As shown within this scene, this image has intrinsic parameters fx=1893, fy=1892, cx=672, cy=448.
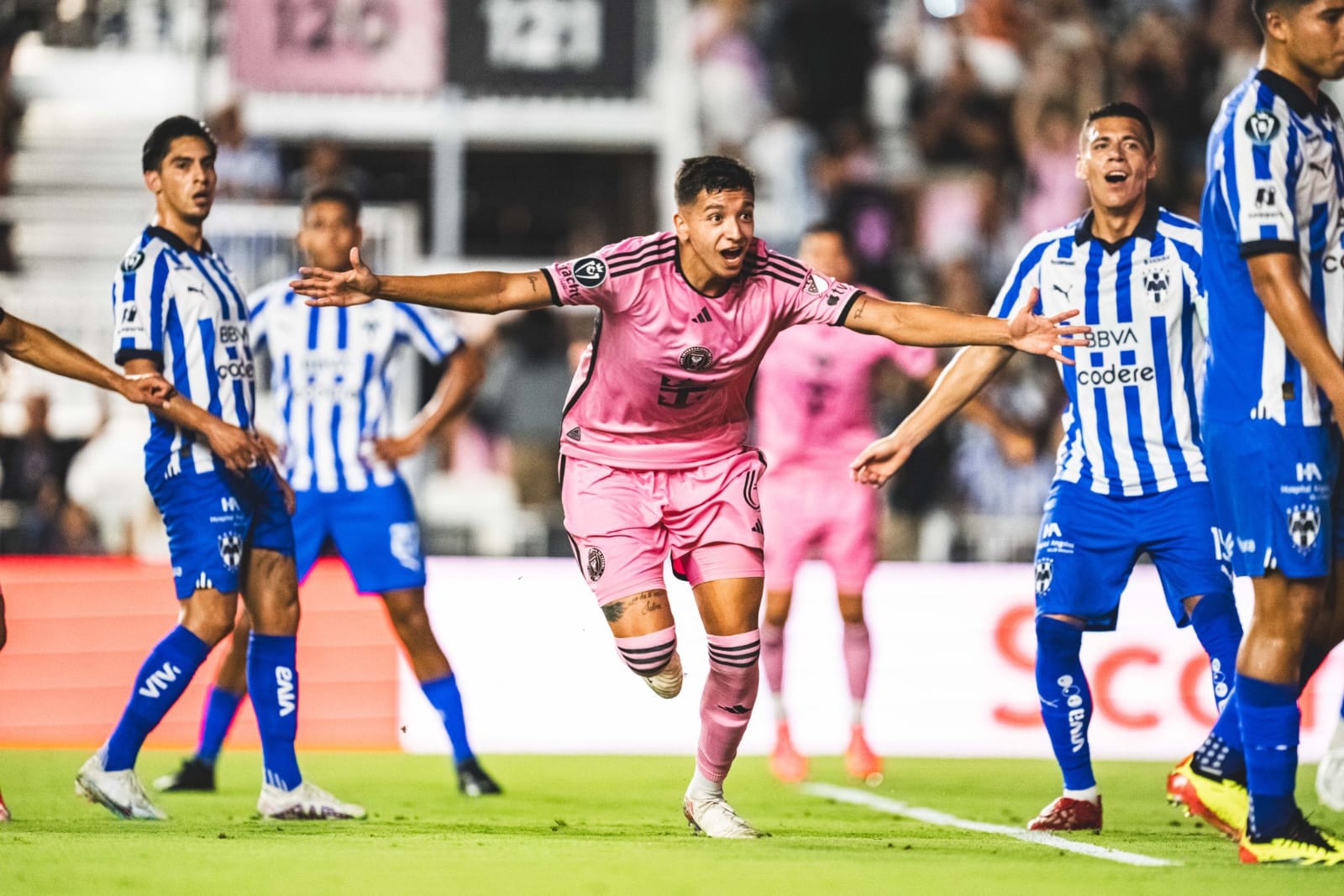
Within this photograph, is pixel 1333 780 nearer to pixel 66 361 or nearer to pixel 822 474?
pixel 822 474

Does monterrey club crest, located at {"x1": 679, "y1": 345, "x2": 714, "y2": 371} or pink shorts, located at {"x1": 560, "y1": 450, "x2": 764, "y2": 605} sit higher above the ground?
monterrey club crest, located at {"x1": 679, "y1": 345, "x2": 714, "y2": 371}

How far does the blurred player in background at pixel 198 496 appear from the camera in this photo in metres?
6.84

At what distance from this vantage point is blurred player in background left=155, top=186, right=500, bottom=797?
812cm

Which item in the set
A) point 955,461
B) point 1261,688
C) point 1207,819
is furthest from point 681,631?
point 1261,688

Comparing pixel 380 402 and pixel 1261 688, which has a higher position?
pixel 380 402

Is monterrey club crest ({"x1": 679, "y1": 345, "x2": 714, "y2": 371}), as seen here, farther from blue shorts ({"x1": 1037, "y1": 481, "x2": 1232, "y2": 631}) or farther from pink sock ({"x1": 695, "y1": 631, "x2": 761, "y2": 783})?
blue shorts ({"x1": 1037, "y1": 481, "x2": 1232, "y2": 631})

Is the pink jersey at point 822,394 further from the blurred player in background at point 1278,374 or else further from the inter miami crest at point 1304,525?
the inter miami crest at point 1304,525

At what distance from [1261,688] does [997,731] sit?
5275 mm

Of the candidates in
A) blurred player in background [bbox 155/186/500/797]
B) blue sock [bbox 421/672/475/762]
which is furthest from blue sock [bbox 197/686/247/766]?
blue sock [bbox 421/672/475/762]

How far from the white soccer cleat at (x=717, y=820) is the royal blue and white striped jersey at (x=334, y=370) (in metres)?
2.57

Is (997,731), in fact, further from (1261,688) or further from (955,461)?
(1261,688)

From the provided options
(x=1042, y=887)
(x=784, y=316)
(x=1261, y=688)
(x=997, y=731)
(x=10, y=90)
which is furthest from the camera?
(x=10, y=90)

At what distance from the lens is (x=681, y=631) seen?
34.9 feet

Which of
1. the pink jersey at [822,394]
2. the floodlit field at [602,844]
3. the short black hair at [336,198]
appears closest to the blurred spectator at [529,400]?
the pink jersey at [822,394]
